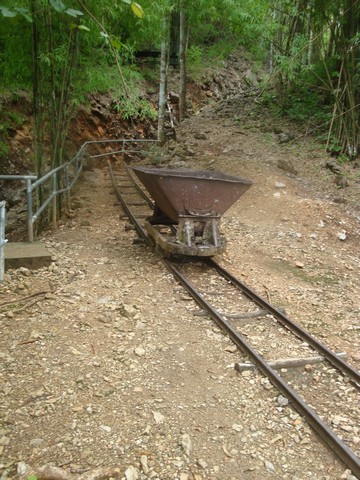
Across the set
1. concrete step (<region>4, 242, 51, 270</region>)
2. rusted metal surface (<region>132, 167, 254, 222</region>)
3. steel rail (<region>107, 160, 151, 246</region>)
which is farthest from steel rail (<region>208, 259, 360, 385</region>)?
concrete step (<region>4, 242, 51, 270</region>)

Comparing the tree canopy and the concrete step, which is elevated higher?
the tree canopy

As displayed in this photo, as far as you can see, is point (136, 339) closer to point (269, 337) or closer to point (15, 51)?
point (269, 337)

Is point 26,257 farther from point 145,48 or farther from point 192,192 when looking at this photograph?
point 145,48

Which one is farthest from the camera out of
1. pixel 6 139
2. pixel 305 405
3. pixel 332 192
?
pixel 6 139

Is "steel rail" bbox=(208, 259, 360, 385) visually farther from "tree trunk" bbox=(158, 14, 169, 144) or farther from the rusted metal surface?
"tree trunk" bbox=(158, 14, 169, 144)

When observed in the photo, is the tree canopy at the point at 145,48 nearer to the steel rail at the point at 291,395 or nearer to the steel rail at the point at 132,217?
the steel rail at the point at 132,217

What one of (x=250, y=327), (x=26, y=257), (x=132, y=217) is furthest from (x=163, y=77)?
(x=250, y=327)

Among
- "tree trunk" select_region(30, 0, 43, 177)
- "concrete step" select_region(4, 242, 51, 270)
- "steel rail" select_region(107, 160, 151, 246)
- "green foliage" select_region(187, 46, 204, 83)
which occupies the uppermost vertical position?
"green foliage" select_region(187, 46, 204, 83)

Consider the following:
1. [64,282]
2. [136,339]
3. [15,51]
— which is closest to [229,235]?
[64,282]

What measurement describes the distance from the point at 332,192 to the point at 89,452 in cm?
967

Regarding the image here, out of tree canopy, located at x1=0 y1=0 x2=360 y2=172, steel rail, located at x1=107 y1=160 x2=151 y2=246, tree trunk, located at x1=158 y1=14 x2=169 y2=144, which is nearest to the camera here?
tree canopy, located at x1=0 y1=0 x2=360 y2=172

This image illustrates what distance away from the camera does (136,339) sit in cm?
471

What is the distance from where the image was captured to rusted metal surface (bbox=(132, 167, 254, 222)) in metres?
6.33

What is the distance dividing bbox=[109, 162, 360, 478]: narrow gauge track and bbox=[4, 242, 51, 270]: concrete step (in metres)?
1.88
